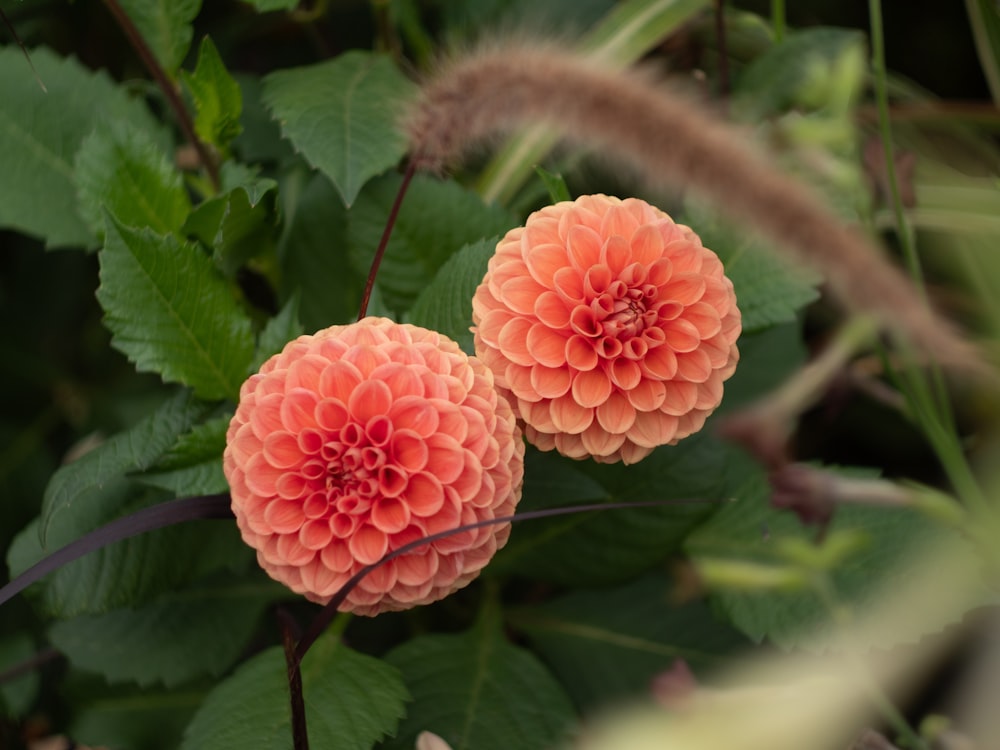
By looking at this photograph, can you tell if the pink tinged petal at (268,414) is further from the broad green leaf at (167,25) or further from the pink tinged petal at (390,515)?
the broad green leaf at (167,25)

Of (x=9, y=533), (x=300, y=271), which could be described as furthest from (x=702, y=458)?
(x=9, y=533)

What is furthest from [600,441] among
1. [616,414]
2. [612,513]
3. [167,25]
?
[167,25]

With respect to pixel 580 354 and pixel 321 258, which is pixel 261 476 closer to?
pixel 580 354

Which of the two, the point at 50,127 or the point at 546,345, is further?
the point at 50,127

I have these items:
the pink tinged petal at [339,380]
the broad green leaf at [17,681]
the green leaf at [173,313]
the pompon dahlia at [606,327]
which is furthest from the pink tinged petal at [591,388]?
the broad green leaf at [17,681]

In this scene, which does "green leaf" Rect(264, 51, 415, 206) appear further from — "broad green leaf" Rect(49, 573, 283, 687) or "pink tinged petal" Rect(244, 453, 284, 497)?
"broad green leaf" Rect(49, 573, 283, 687)

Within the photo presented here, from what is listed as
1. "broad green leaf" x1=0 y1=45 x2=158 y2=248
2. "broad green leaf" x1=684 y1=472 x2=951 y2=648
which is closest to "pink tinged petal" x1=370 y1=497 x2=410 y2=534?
"broad green leaf" x1=684 y1=472 x2=951 y2=648

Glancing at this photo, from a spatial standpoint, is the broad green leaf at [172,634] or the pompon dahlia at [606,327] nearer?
the pompon dahlia at [606,327]
